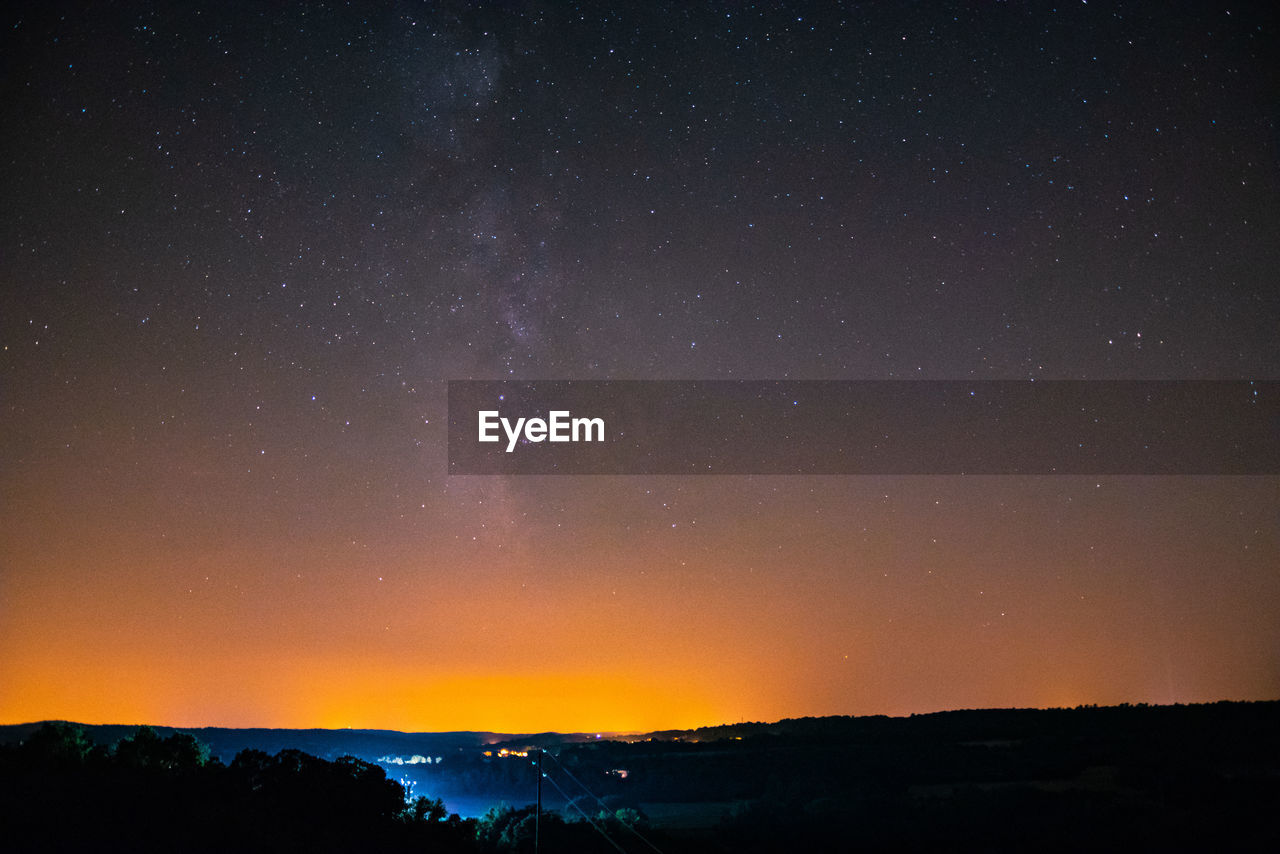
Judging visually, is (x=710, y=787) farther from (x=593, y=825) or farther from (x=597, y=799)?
(x=593, y=825)

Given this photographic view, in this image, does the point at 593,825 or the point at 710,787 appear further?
the point at 710,787

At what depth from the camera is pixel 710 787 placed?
157ft

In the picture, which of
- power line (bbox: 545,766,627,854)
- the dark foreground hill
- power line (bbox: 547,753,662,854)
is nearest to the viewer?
the dark foreground hill

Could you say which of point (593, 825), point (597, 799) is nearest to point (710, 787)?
point (597, 799)

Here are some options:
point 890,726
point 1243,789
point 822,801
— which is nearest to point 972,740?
point 890,726

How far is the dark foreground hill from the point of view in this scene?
1678 centimetres

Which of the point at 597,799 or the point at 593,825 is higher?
the point at 597,799

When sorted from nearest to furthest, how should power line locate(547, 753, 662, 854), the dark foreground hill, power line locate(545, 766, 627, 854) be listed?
1. the dark foreground hill
2. power line locate(545, 766, 627, 854)
3. power line locate(547, 753, 662, 854)

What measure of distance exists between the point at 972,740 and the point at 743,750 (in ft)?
39.5

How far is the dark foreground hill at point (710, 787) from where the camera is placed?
1678 centimetres

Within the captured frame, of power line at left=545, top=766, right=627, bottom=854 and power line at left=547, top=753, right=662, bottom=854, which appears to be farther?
power line at left=547, top=753, right=662, bottom=854

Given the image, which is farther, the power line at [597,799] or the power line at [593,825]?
the power line at [597,799]

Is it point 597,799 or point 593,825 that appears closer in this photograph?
point 593,825

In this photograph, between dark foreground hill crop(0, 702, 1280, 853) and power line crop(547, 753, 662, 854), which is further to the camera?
power line crop(547, 753, 662, 854)
